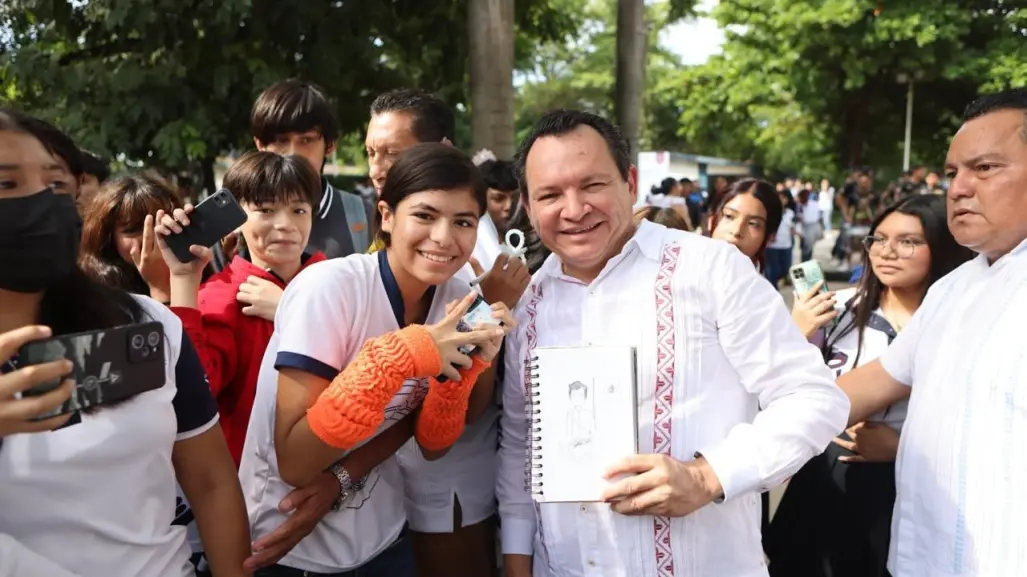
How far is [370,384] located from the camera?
163cm

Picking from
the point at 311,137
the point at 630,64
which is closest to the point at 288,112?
the point at 311,137

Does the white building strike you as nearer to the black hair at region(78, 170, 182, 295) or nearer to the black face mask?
the black hair at region(78, 170, 182, 295)

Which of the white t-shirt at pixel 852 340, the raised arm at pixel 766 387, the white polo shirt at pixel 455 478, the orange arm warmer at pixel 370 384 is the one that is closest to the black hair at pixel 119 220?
the white polo shirt at pixel 455 478

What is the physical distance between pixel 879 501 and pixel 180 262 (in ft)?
8.06

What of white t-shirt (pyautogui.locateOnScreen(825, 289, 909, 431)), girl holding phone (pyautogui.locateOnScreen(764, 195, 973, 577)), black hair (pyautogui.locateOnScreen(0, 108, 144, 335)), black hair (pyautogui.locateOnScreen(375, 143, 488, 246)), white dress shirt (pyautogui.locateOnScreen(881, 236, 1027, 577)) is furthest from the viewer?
white t-shirt (pyautogui.locateOnScreen(825, 289, 909, 431))

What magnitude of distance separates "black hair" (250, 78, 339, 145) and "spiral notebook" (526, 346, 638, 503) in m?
2.04

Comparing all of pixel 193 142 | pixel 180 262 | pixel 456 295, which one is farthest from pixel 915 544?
pixel 193 142

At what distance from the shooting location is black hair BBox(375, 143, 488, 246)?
6.53ft

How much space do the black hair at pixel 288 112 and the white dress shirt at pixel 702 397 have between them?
1892mm

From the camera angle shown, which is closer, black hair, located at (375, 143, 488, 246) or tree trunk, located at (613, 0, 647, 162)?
black hair, located at (375, 143, 488, 246)

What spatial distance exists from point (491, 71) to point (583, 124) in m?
6.08

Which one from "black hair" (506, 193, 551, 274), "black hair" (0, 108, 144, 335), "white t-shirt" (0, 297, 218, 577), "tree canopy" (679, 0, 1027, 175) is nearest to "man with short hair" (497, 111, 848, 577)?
"black hair" (506, 193, 551, 274)

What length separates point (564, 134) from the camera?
186cm

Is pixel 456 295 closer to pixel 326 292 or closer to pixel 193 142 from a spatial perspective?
pixel 326 292
